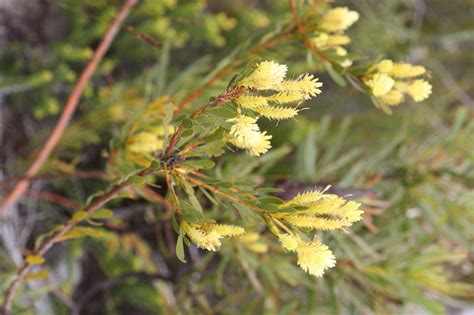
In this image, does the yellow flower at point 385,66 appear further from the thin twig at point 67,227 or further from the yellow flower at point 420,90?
the thin twig at point 67,227

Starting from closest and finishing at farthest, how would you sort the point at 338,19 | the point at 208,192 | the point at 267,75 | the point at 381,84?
the point at 267,75
the point at 381,84
the point at 338,19
the point at 208,192

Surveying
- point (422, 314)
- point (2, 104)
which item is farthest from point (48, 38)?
point (422, 314)

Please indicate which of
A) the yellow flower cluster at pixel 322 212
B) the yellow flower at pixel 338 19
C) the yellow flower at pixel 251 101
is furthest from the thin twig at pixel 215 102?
the yellow flower at pixel 338 19

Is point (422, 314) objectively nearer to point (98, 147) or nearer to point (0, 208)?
point (98, 147)

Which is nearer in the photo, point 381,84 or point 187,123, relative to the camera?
point 187,123

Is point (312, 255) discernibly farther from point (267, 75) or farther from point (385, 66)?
point (385, 66)

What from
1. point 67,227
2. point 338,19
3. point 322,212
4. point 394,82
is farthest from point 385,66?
point 67,227

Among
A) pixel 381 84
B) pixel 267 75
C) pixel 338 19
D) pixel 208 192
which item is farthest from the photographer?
pixel 208 192
